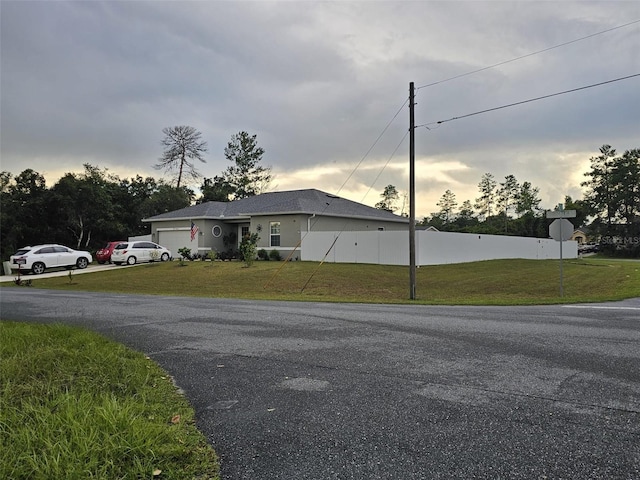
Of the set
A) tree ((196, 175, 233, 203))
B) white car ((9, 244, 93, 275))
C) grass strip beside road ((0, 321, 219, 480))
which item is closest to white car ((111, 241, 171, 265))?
white car ((9, 244, 93, 275))

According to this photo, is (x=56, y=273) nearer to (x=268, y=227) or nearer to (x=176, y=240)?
(x=176, y=240)

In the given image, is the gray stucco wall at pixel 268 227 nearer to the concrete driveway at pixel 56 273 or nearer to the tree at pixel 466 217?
the concrete driveway at pixel 56 273

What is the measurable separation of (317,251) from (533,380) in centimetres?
2317

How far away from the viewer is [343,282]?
2062cm

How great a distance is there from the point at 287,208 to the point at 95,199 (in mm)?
21879

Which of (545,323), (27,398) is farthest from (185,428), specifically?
(545,323)

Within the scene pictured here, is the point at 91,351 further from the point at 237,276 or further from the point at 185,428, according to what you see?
the point at 237,276

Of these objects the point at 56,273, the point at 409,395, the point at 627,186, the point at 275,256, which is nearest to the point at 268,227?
the point at 275,256

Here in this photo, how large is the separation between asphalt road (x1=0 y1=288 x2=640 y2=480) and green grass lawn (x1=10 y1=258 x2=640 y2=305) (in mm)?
8651

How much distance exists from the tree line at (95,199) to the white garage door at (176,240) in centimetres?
1014

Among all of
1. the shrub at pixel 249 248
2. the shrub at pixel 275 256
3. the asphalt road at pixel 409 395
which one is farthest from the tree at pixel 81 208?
the asphalt road at pixel 409 395

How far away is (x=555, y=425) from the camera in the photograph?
3559 mm

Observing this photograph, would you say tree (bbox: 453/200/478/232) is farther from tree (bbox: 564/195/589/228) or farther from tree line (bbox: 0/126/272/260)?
tree line (bbox: 0/126/272/260)

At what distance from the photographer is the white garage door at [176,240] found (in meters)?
33.0
